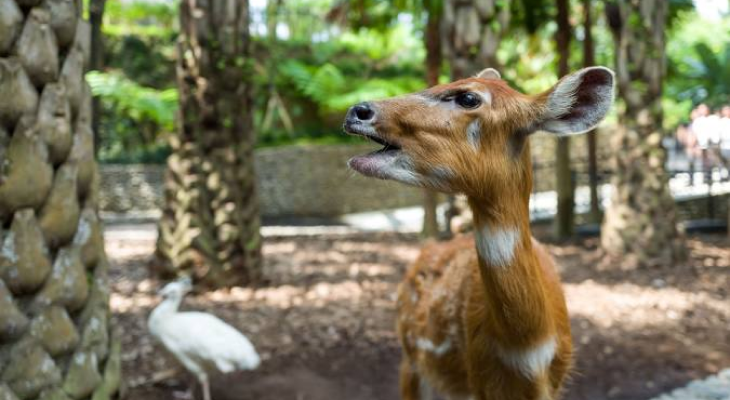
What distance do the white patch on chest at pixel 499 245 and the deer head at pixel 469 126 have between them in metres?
0.15

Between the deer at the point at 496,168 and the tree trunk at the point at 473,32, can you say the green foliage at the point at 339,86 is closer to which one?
the tree trunk at the point at 473,32

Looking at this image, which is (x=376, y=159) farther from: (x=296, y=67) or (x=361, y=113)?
(x=296, y=67)

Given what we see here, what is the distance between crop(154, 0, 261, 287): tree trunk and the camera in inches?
295

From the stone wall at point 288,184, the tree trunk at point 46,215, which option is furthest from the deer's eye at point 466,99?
the stone wall at point 288,184

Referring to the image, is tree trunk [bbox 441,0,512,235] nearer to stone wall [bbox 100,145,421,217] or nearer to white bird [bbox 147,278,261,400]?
white bird [bbox 147,278,261,400]

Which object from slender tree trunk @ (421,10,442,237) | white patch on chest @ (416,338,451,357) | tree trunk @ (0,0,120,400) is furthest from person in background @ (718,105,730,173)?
tree trunk @ (0,0,120,400)

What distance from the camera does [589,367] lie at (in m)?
5.62

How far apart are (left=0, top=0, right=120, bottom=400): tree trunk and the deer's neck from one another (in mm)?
1326

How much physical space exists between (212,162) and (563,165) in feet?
22.1

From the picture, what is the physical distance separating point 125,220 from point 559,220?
37.9 ft

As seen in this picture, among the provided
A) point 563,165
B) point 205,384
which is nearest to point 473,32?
point 205,384

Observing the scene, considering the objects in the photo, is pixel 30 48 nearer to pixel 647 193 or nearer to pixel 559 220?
pixel 647 193

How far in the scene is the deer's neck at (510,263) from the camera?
2559 mm

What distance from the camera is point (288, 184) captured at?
20578mm
